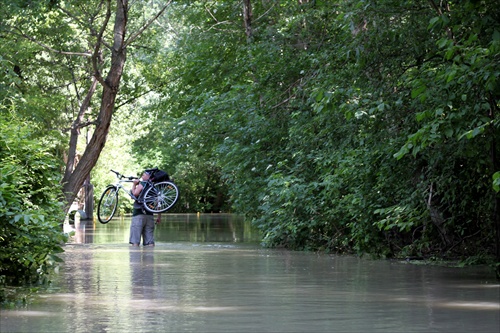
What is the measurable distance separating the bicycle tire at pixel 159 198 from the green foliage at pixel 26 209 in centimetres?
956

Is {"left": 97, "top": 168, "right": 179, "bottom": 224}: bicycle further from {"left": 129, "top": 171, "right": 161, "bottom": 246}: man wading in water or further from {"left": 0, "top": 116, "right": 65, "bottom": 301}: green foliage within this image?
{"left": 0, "top": 116, "right": 65, "bottom": 301}: green foliage

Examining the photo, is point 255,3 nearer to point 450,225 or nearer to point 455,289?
point 450,225

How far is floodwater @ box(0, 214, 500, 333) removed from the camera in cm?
812

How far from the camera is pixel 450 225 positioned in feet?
53.3

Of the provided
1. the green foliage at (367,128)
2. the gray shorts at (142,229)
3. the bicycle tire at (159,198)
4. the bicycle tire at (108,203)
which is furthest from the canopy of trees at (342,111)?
the gray shorts at (142,229)

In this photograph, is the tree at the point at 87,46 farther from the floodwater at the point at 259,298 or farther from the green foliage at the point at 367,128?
the floodwater at the point at 259,298

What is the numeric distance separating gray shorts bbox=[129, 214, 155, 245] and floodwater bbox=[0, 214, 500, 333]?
5.50 metres

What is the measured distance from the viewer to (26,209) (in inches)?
435

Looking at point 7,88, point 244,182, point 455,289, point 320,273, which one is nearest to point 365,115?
point 320,273

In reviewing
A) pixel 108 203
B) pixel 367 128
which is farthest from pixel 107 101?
pixel 367 128

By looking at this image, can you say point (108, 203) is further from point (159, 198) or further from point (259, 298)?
point (259, 298)

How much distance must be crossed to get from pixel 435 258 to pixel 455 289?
4995 mm

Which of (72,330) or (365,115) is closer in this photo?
(72,330)

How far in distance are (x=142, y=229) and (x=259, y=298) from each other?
1257cm
